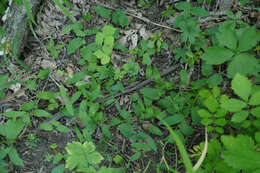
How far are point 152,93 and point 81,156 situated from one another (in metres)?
0.76

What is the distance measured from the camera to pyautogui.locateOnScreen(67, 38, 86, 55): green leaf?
1793 mm

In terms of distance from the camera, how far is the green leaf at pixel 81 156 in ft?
4.81

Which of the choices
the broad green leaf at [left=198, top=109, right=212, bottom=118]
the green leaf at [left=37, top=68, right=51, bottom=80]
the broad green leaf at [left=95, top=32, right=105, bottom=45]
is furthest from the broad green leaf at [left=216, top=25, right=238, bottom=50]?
the green leaf at [left=37, top=68, right=51, bottom=80]

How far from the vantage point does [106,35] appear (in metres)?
1.74

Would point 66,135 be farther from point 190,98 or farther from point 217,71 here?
point 217,71

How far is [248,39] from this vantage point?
1.37m

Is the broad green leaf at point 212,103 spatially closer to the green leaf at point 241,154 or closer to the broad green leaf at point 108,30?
the green leaf at point 241,154

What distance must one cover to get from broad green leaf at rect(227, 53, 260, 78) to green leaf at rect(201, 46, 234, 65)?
2.2 inches

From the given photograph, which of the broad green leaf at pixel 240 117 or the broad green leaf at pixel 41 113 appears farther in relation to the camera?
the broad green leaf at pixel 41 113

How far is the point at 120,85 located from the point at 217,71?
86 cm

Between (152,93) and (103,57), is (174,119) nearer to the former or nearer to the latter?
(152,93)

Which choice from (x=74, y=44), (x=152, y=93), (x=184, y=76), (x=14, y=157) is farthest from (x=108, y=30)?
(x=14, y=157)

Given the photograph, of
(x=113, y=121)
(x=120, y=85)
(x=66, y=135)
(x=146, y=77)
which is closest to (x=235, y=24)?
(x=146, y=77)

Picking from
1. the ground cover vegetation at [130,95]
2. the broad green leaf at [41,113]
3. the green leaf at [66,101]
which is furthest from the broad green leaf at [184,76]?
the broad green leaf at [41,113]
